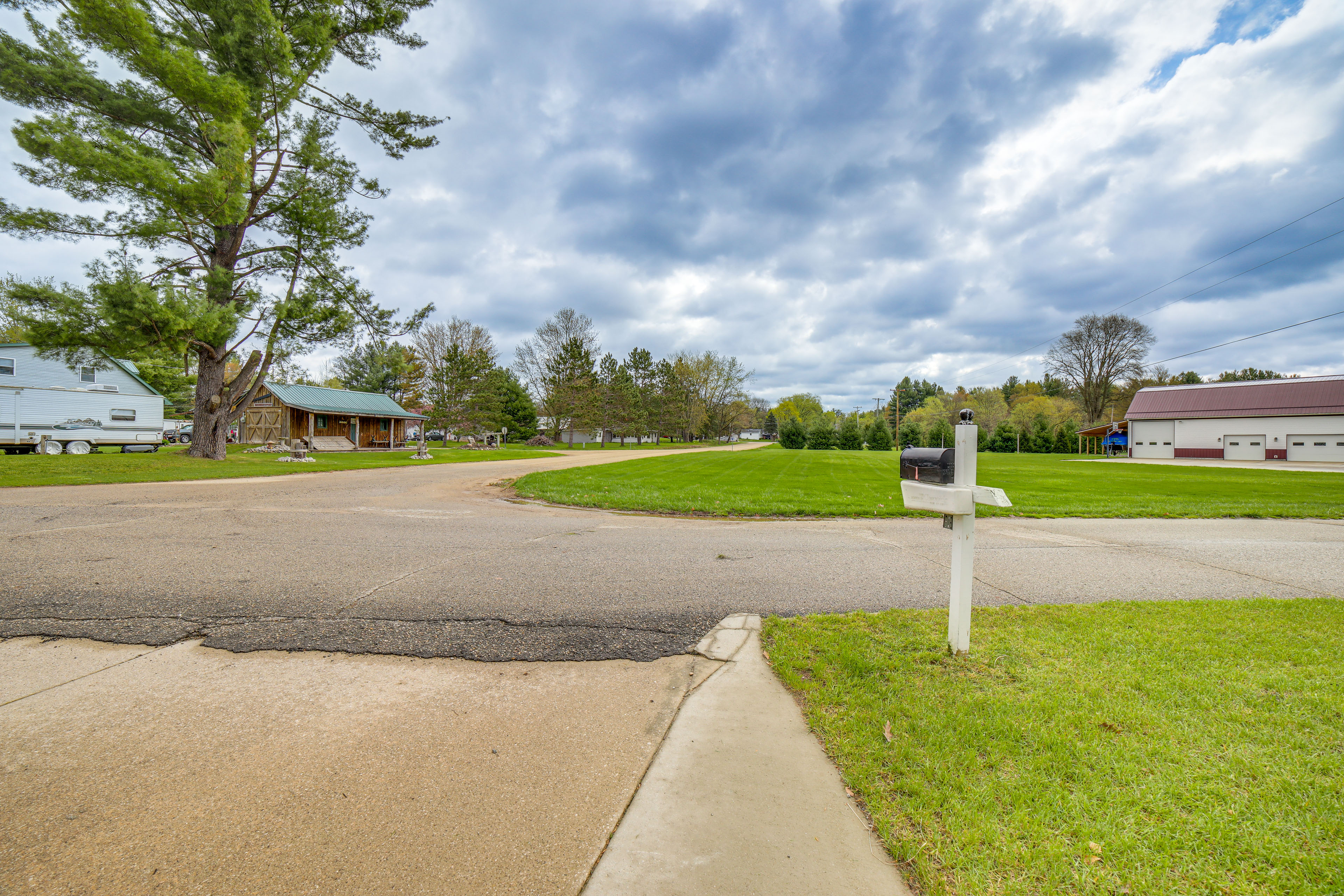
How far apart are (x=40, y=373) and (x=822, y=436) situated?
53.3 metres

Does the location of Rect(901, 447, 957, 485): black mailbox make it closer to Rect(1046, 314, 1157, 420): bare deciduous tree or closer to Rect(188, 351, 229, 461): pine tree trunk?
Rect(188, 351, 229, 461): pine tree trunk

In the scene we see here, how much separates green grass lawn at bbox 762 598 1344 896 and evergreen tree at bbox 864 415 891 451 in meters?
52.5

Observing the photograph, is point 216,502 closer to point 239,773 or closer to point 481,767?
point 239,773

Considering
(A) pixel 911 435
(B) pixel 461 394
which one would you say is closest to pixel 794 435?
(A) pixel 911 435

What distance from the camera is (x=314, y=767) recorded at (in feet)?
7.80

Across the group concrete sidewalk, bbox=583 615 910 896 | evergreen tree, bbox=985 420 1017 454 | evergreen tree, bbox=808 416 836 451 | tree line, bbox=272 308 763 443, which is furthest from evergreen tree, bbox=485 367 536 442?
evergreen tree, bbox=985 420 1017 454

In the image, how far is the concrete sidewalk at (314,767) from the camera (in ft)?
5.88

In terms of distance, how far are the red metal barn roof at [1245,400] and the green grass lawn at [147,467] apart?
170ft

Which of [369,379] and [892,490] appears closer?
[892,490]

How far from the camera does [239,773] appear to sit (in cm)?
231

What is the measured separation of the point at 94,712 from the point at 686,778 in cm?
314

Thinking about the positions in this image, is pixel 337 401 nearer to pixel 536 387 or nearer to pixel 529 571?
pixel 536 387

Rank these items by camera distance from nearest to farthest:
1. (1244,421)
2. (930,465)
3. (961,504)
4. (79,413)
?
(961,504)
(930,465)
(79,413)
(1244,421)

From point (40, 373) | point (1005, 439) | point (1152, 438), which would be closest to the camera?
point (40, 373)
